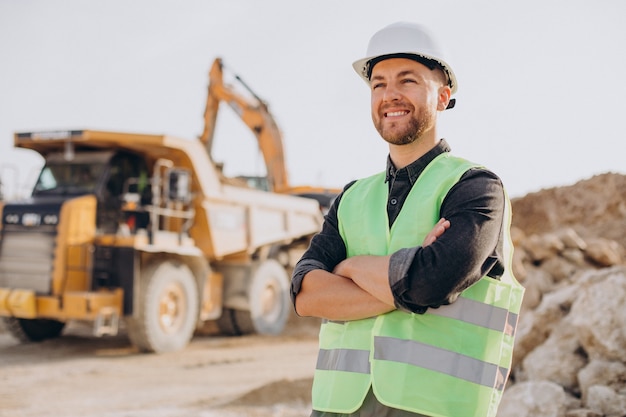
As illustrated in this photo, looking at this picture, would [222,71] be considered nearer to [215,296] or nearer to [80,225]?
[215,296]

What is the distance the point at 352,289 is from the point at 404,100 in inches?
23.3

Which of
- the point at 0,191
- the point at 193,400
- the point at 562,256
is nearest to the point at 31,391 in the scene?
the point at 193,400

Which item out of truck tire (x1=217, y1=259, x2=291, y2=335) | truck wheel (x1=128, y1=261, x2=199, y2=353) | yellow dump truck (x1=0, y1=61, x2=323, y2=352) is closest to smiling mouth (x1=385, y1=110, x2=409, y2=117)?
yellow dump truck (x1=0, y1=61, x2=323, y2=352)

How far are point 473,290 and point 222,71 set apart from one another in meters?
11.7

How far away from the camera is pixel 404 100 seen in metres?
2.17

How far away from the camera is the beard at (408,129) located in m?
2.17

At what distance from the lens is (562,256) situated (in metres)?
10.9

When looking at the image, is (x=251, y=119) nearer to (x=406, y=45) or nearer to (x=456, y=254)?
(x=406, y=45)

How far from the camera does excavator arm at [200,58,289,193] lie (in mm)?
13133

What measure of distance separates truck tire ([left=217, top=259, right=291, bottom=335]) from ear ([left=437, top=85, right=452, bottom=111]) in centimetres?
853

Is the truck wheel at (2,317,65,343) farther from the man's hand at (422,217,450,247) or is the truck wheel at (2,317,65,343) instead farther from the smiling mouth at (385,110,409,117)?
the man's hand at (422,217,450,247)

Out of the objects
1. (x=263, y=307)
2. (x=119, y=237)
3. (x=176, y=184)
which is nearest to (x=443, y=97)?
(x=176, y=184)

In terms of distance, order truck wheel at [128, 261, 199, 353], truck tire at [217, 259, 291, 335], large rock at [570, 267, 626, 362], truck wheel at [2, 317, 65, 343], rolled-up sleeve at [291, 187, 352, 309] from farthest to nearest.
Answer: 1. truck tire at [217, 259, 291, 335]
2. truck wheel at [2, 317, 65, 343]
3. truck wheel at [128, 261, 199, 353]
4. large rock at [570, 267, 626, 362]
5. rolled-up sleeve at [291, 187, 352, 309]

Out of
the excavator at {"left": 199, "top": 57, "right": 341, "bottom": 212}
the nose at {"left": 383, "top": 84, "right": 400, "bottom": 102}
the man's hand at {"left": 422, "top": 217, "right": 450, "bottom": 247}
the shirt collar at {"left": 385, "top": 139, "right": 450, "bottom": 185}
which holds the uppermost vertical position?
the excavator at {"left": 199, "top": 57, "right": 341, "bottom": 212}
